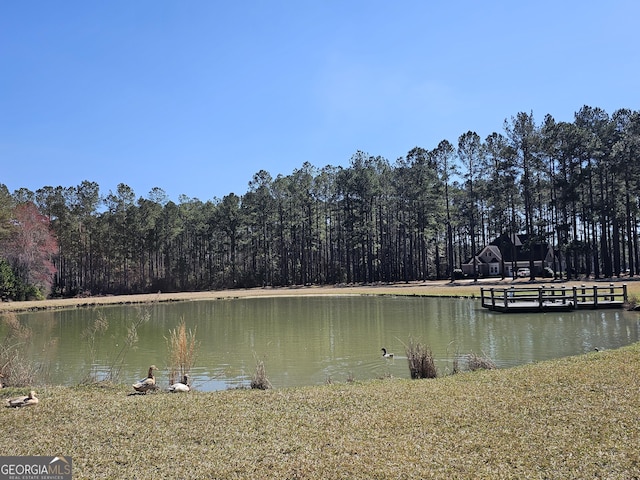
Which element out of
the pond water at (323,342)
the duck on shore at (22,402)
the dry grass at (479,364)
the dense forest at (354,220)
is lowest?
the pond water at (323,342)

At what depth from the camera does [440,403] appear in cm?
667

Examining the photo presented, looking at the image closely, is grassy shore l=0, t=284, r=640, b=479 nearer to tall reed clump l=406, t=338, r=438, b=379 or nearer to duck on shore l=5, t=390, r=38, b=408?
duck on shore l=5, t=390, r=38, b=408

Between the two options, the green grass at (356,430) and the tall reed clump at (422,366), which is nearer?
the green grass at (356,430)

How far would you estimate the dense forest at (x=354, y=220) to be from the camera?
4434cm

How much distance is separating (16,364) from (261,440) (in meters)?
7.67

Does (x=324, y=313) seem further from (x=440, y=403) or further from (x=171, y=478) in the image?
(x=171, y=478)

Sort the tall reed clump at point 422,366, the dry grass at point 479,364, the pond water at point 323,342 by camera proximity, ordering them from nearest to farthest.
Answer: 1. the tall reed clump at point 422,366
2. the dry grass at point 479,364
3. the pond water at point 323,342

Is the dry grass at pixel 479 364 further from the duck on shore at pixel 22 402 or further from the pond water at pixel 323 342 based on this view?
the duck on shore at pixel 22 402

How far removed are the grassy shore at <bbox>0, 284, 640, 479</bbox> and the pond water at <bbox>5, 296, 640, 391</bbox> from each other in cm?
282

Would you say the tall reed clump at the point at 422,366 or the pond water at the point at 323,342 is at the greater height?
the tall reed clump at the point at 422,366

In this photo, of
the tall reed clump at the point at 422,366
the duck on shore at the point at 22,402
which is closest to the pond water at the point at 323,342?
the tall reed clump at the point at 422,366

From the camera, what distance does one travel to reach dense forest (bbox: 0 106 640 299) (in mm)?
44344

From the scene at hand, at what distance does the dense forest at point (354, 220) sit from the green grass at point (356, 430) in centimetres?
4030

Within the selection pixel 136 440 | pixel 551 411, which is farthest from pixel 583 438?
pixel 136 440
